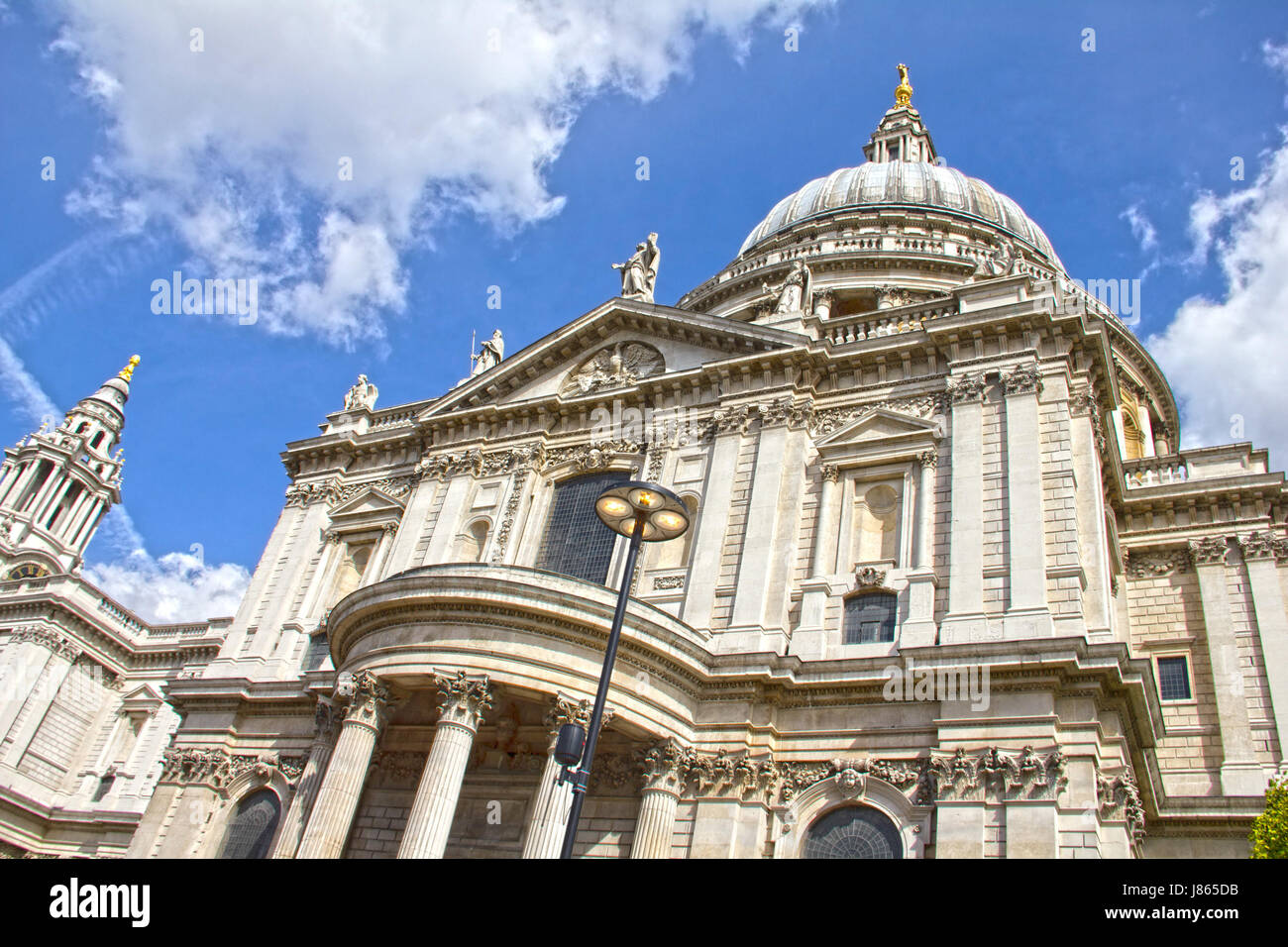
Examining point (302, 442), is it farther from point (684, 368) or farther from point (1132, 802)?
point (1132, 802)

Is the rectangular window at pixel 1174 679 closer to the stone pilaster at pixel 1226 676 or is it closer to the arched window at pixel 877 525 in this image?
the stone pilaster at pixel 1226 676

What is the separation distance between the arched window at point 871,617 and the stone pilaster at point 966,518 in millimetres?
1392

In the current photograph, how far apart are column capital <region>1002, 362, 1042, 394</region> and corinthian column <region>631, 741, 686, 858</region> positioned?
11.3 metres

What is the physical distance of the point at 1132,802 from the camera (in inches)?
722

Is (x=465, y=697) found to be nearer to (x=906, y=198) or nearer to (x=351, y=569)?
(x=351, y=569)

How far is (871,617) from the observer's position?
2195 centimetres

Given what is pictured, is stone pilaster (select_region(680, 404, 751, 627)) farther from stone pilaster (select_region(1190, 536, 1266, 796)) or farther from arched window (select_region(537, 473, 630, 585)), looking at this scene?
stone pilaster (select_region(1190, 536, 1266, 796))

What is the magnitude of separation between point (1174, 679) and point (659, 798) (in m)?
14.9

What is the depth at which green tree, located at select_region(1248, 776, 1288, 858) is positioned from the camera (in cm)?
1493

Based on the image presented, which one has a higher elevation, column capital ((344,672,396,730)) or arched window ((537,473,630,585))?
arched window ((537,473,630,585))

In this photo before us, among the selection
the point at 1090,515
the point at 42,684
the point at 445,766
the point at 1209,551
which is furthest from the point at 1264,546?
the point at 42,684

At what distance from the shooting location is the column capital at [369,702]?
2067 centimetres

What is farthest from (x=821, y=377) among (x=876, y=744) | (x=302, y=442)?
(x=302, y=442)

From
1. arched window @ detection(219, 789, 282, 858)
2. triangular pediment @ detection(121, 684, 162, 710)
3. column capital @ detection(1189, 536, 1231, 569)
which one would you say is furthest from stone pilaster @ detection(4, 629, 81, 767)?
column capital @ detection(1189, 536, 1231, 569)
